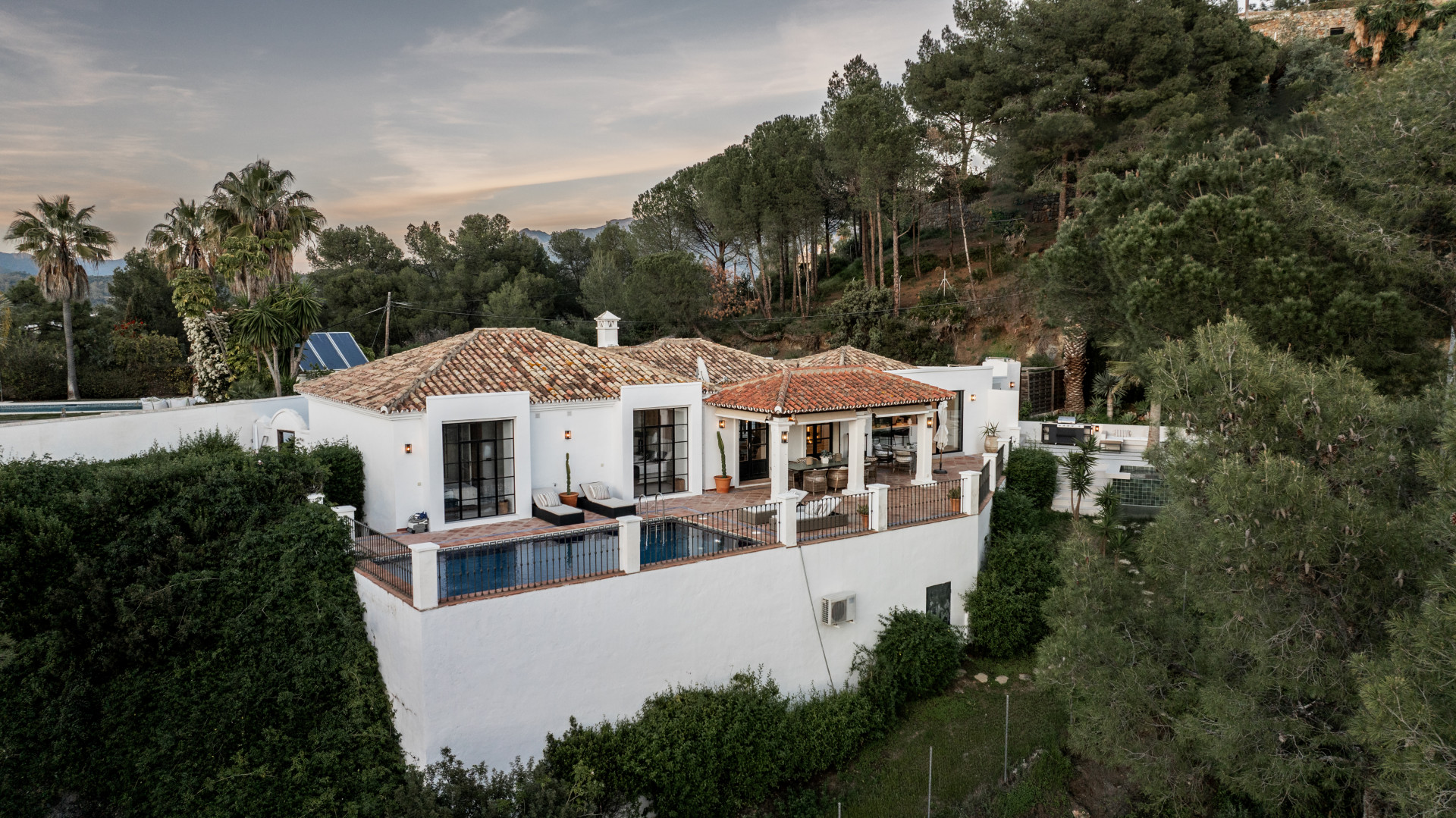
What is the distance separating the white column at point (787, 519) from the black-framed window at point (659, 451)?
4888 mm

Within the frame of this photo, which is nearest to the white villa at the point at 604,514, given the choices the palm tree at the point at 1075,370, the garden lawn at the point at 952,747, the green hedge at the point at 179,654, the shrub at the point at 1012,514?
the green hedge at the point at 179,654

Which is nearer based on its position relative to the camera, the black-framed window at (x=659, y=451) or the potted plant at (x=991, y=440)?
the black-framed window at (x=659, y=451)

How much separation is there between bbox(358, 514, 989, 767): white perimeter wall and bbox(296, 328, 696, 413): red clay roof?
192 inches

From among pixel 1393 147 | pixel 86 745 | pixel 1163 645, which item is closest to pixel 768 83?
→ pixel 1393 147

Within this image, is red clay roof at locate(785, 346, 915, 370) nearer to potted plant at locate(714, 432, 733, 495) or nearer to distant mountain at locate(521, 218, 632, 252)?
potted plant at locate(714, 432, 733, 495)

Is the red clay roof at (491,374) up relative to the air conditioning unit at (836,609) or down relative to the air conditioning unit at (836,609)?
up

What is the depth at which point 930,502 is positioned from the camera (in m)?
16.0

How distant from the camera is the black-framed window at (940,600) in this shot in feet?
51.1

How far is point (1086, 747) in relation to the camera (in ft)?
34.9

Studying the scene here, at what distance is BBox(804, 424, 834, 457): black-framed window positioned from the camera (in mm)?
19797

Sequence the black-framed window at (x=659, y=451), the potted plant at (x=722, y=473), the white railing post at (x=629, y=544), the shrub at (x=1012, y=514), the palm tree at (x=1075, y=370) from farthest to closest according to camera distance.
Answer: the palm tree at (x=1075, y=370)
the shrub at (x=1012, y=514)
the potted plant at (x=722, y=473)
the black-framed window at (x=659, y=451)
the white railing post at (x=629, y=544)

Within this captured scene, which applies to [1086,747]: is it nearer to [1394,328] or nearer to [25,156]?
[1394,328]

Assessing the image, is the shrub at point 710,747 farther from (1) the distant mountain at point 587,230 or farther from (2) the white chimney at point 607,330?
(1) the distant mountain at point 587,230

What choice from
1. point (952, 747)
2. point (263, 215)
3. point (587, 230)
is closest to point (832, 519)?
point (952, 747)
